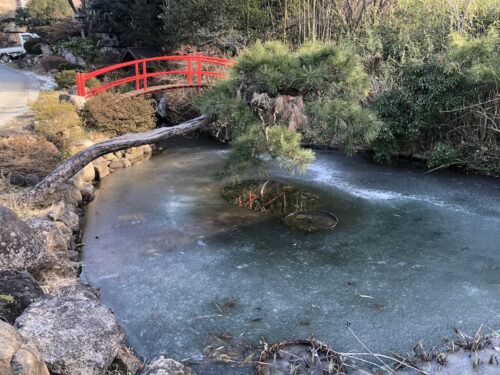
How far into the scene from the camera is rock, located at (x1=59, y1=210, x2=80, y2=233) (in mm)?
6066

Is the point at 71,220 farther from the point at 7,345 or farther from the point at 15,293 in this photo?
the point at 7,345

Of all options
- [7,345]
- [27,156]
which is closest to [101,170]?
[27,156]

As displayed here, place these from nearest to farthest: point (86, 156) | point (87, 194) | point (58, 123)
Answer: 1. point (86, 156)
2. point (87, 194)
3. point (58, 123)

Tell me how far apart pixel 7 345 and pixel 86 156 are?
4.57 m

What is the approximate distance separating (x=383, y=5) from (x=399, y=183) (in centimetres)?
764

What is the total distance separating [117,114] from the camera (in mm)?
9781

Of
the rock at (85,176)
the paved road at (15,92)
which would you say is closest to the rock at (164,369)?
the rock at (85,176)

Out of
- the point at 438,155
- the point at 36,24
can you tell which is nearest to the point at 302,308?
the point at 438,155

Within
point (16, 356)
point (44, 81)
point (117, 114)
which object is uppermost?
point (44, 81)

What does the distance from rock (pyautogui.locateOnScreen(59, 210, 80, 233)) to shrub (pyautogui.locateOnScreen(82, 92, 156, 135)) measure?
3878 millimetres

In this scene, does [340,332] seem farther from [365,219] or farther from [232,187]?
[232,187]

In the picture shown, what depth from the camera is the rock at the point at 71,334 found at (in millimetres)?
2846

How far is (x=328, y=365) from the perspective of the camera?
3568 mm

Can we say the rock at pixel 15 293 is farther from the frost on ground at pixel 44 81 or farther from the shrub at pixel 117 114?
the frost on ground at pixel 44 81
